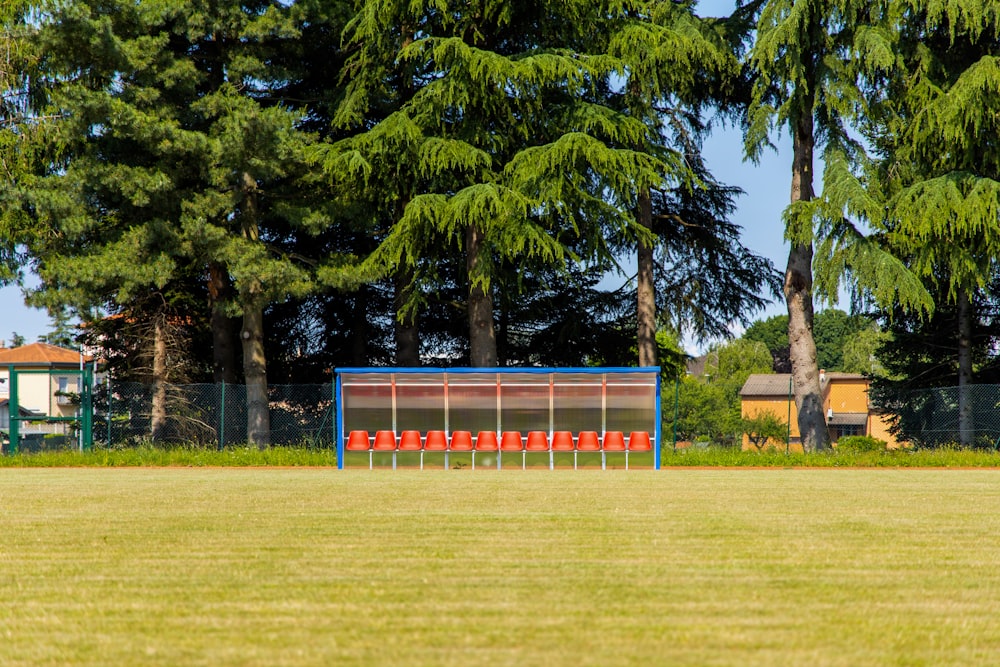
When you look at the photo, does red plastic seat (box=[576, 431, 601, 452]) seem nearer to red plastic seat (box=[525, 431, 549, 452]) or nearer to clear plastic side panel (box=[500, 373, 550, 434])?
red plastic seat (box=[525, 431, 549, 452])

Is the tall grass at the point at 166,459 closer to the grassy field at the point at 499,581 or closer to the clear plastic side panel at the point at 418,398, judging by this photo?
the clear plastic side panel at the point at 418,398

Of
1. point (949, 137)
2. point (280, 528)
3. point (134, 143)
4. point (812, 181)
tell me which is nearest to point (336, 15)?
point (134, 143)

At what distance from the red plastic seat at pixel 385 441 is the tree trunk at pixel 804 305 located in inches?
465

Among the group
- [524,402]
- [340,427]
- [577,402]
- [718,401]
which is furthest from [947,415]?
[718,401]

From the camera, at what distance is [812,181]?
30766 millimetres

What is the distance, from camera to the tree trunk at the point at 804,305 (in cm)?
3056

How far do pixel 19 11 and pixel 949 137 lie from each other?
80.8 feet

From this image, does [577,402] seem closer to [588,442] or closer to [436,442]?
[588,442]

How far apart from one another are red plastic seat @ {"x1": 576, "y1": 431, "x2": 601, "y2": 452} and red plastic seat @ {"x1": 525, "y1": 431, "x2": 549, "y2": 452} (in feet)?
2.60

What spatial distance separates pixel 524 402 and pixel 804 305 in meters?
9.16

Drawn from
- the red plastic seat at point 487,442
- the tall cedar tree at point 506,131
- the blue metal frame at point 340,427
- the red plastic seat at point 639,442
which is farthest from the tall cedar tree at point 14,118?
the red plastic seat at point 639,442

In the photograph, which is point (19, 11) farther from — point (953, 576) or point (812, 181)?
point (953, 576)

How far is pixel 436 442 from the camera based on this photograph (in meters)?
25.8

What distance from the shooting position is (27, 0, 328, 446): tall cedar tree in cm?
2761
